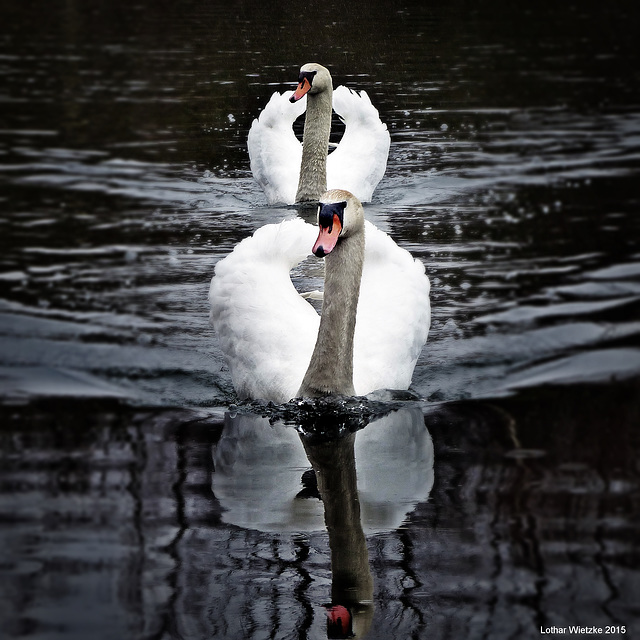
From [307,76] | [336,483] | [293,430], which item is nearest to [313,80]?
[307,76]

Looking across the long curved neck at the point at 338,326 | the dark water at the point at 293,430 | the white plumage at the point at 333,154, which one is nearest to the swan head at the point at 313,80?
the white plumage at the point at 333,154

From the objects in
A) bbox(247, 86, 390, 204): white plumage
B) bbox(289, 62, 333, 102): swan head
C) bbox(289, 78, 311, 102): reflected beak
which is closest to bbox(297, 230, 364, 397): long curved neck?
bbox(247, 86, 390, 204): white plumage

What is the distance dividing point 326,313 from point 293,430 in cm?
58

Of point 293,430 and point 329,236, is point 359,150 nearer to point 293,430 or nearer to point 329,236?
point 329,236

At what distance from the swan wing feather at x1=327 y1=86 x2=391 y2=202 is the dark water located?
0.27 meters

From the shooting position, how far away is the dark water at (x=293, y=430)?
4.09 metres

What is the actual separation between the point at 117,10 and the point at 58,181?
64.5ft

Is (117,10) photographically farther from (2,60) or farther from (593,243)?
(593,243)

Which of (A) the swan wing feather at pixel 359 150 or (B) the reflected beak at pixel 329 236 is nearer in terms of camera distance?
(B) the reflected beak at pixel 329 236

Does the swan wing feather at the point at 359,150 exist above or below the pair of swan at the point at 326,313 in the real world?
above

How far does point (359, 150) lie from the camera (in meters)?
11.3

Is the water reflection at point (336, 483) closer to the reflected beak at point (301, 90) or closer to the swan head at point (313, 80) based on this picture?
the reflected beak at point (301, 90)

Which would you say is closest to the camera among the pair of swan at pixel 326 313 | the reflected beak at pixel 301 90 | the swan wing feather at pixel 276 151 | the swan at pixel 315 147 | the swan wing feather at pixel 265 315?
the pair of swan at pixel 326 313

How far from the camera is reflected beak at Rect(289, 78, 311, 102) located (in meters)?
11.1
